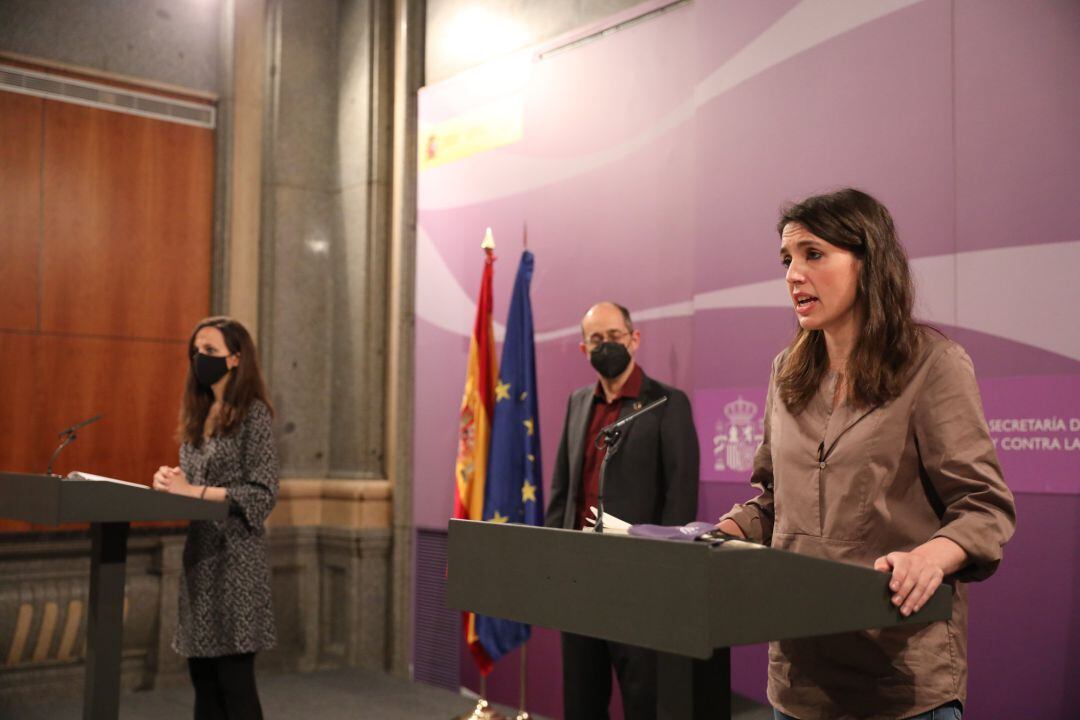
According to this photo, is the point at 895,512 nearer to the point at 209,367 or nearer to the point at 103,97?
the point at 209,367

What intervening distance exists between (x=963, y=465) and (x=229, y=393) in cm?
252

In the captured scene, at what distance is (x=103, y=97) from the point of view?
5.48 meters

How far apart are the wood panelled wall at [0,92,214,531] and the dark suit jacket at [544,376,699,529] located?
284 cm

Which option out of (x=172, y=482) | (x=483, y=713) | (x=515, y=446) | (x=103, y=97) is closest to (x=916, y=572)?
(x=172, y=482)

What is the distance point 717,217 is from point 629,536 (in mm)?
2796

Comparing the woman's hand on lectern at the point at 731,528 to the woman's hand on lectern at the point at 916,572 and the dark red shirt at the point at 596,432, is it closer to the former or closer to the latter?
the woman's hand on lectern at the point at 916,572

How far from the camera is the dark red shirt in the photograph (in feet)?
11.7

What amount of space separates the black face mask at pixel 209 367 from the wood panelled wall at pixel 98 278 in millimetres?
2088

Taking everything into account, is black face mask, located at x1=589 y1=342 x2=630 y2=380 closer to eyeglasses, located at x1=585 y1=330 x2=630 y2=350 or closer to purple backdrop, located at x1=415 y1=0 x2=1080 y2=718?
eyeglasses, located at x1=585 y1=330 x2=630 y2=350

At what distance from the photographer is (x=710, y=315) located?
3.99m

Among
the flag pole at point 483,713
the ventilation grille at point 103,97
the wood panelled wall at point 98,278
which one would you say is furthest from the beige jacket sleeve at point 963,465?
the ventilation grille at point 103,97

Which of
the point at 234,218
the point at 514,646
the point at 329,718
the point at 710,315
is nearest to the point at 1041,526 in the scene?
the point at 710,315

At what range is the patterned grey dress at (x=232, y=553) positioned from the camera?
327cm

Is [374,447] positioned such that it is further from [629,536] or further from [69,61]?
[629,536]
